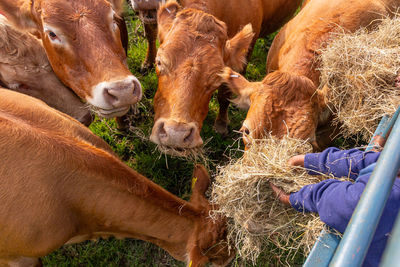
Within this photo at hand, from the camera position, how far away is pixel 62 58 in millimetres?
3215

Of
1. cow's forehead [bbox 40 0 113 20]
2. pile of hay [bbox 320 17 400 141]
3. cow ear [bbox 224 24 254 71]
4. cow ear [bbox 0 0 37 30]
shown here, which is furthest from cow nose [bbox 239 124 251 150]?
cow ear [bbox 0 0 37 30]

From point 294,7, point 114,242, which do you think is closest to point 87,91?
point 114,242

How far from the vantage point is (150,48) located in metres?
5.32

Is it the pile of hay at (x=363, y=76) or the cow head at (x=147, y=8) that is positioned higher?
the pile of hay at (x=363, y=76)

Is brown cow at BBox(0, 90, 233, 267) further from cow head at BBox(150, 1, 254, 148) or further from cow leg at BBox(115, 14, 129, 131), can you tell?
cow leg at BBox(115, 14, 129, 131)

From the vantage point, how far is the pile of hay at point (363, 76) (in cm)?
279

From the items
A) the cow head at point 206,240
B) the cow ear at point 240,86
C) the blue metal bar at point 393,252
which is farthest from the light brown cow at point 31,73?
the blue metal bar at point 393,252

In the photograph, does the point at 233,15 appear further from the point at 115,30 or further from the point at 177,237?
the point at 177,237

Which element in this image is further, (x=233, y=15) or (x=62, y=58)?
(x=233, y=15)

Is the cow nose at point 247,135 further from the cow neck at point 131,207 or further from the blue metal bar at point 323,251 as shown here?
the blue metal bar at point 323,251

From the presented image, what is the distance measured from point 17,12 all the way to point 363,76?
381 cm

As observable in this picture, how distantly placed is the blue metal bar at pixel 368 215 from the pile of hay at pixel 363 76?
167 cm

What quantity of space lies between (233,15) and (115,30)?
194cm

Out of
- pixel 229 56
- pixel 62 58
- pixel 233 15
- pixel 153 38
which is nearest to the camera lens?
pixel 62 58
